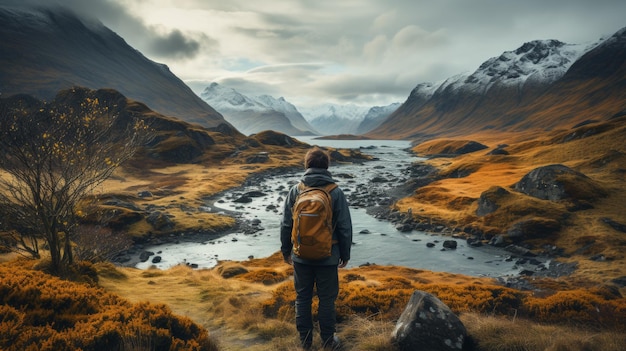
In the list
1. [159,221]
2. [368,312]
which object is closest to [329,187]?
[368,312]

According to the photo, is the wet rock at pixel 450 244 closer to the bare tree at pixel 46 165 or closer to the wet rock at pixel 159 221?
the bare tree at pixel 46 165

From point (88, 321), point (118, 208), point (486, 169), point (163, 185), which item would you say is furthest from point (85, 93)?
point (88, 321)

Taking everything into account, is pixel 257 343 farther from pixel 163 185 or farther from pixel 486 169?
pixel 486 169

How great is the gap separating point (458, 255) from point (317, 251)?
30351 mm

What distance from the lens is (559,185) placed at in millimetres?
40875

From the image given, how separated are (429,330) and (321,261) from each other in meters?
2.90

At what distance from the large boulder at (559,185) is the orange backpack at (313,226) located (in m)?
43.6

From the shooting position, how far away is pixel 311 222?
623 centimetres

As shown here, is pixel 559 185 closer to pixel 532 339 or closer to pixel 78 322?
pixel 532 339

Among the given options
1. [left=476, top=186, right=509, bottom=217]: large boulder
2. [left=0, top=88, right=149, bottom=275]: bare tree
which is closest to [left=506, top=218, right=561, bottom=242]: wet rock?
[left=476, top=186, right=509, bottom=217]: large boulder

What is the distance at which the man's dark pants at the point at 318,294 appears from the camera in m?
6.62

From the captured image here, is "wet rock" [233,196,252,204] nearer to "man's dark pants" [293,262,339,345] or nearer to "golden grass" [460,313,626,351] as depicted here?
"man's dark pants" [293,262,339,345]

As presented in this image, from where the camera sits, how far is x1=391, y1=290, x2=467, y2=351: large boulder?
7098 mm

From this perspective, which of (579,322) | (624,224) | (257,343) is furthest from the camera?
(624,224)
